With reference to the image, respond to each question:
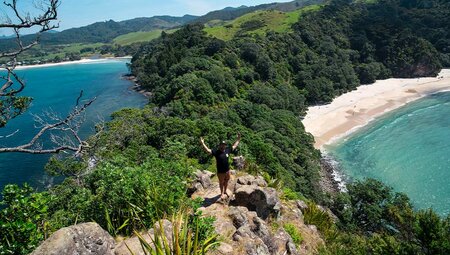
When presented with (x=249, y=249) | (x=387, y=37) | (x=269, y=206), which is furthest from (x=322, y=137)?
(x=387, y=37)

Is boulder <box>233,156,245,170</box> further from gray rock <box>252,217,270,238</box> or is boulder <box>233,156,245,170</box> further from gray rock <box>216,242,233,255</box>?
gray rock <box>216,242,233,255</box>

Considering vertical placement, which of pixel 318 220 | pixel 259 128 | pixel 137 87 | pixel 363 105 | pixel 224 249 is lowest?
pixel 363 105

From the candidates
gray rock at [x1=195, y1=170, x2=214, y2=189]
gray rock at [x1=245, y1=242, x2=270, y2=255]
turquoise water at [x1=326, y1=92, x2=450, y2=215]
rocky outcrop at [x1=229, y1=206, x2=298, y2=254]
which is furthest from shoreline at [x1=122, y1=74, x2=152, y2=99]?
gray rock at [x1=245, y1=242, x2=270, y2=255]

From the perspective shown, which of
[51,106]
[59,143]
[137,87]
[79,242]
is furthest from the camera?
[137,87]

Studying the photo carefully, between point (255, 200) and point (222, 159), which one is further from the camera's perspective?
point (255, 200)

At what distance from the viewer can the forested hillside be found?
11.2m

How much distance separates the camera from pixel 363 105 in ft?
258

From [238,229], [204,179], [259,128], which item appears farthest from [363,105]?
[238,229]

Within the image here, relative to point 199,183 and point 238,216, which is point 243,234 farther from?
point 199,183

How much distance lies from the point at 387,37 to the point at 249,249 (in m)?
121

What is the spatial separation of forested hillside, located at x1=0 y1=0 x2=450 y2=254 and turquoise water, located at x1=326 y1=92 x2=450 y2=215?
21.8 ft

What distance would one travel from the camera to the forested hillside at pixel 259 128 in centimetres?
1116

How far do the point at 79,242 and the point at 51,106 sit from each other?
10731cm

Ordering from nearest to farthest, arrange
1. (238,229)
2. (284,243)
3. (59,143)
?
(59,143) → (238,229) → (284,243)
